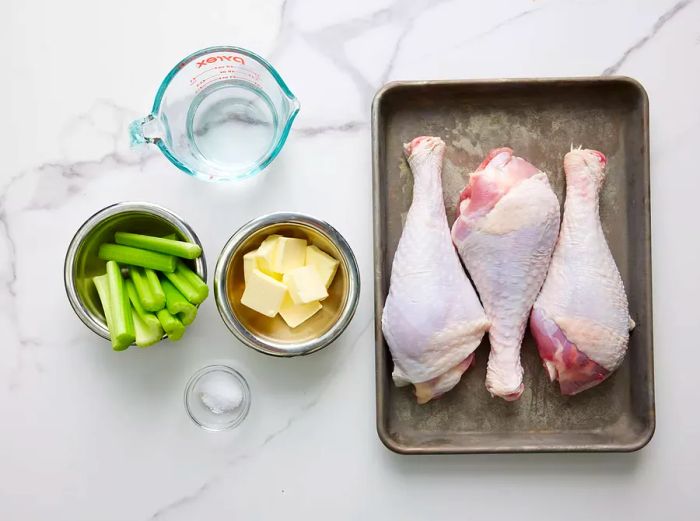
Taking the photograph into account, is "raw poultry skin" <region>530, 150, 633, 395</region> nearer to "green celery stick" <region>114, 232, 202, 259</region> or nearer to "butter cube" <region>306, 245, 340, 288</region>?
"butter cube" <region>306, 245, 340, 288</region>

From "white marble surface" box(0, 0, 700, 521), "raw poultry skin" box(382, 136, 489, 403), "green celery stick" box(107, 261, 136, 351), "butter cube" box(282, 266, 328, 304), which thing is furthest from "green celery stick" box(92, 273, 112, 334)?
"raw poultry skin" box(382, 136, 489, 403)

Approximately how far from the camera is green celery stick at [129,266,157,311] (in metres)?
0.95

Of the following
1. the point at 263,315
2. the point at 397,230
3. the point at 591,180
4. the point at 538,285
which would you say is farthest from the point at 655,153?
the point at 263,315

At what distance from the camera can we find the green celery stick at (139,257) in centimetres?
96

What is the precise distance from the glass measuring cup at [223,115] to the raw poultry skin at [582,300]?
0.41m

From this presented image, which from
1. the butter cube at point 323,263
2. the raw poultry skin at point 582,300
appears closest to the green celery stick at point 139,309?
the butter cube at point 323,263

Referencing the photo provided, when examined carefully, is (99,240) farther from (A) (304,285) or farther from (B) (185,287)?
(A) (304,285)

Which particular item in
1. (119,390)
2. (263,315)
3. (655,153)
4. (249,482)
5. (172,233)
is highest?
(655,153)

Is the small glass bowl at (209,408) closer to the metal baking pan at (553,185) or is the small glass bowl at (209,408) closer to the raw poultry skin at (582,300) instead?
the metal baking pan at (553,185)

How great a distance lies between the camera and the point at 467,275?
104 centimetres

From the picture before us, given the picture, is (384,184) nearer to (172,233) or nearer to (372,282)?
(372,282)

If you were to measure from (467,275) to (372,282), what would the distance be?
0.44 ft

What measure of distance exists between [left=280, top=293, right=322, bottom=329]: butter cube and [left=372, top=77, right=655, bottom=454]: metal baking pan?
15 cm

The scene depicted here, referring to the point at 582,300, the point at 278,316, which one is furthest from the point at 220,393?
the point at 582,300
